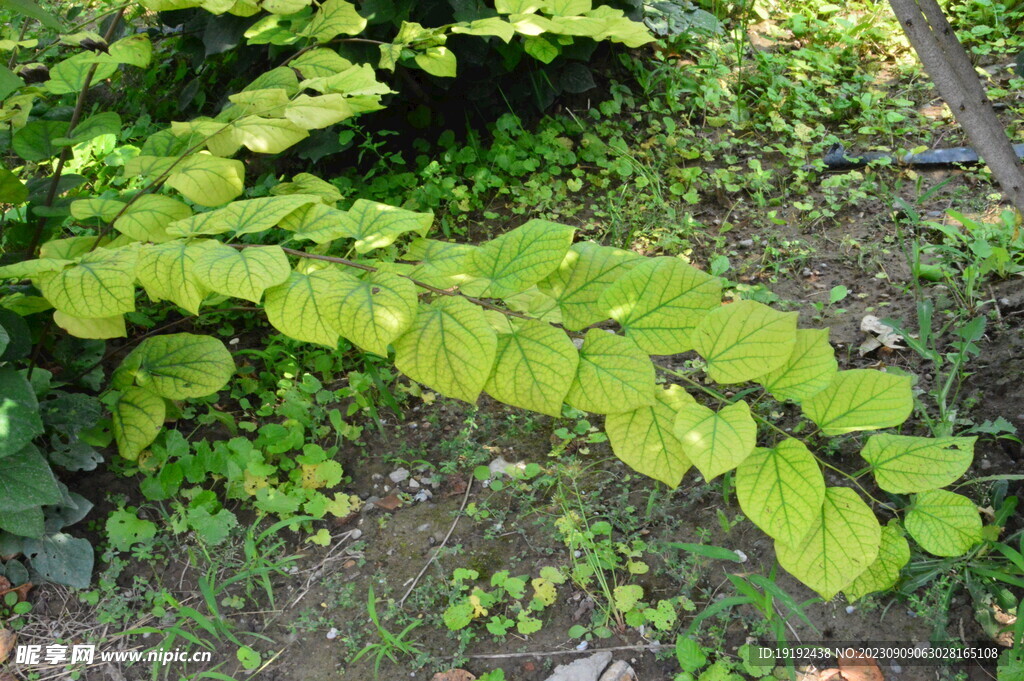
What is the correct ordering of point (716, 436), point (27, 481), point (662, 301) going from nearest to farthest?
point (716, 436) < point (662, 301) < point (27, 481)

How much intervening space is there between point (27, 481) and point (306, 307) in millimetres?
949

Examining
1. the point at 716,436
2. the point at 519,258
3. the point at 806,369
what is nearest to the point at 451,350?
the point at 519,258

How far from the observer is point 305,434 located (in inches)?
93.0

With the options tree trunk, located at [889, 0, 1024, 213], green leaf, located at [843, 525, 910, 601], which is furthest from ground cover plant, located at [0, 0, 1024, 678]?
tree trunk, located at [889, 0, 1024, 213]

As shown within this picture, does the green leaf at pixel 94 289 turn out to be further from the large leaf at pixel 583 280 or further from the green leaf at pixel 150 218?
the large leaf at pixel 583 280

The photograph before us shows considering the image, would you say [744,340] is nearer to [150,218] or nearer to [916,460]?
[916,460]

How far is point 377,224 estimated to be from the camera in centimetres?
150

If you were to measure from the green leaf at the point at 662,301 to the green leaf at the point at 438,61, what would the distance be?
90cm

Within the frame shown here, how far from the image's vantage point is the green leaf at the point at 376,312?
1.31 metres

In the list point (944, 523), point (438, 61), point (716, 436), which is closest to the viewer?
point (716, 436)

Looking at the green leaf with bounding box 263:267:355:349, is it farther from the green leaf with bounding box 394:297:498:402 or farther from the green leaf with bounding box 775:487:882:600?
the green leaf with bounding box 775:487:882:600

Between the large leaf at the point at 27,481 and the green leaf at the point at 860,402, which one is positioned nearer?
the green leaf at the point at 860,402

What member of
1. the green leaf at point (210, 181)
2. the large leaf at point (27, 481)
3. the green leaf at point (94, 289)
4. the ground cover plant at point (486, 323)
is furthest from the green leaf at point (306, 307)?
the large leaf at point (27, 481)

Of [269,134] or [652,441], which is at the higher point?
Result: [269,134]
